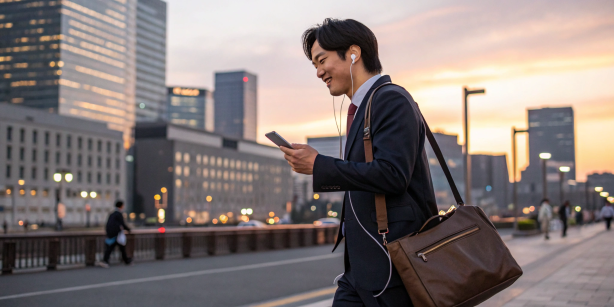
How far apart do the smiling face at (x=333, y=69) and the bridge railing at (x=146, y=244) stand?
1410 centimetres

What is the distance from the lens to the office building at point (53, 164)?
90.4 meters

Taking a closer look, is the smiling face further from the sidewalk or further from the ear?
the sidewalk

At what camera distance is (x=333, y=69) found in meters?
2.33

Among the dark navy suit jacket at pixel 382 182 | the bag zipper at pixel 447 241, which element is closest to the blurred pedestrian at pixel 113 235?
the dark navy suit jacket at pixel 382 182

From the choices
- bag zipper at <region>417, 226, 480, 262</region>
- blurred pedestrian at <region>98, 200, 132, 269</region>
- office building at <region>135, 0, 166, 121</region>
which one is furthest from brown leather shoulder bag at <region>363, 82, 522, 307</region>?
office building at <region>135, 0, 166, 121</region>

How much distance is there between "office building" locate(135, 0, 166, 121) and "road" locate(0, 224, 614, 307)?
6215 inches

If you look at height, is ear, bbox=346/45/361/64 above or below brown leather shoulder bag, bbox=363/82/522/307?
above

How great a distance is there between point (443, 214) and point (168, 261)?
17153mm

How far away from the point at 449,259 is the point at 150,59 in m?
185

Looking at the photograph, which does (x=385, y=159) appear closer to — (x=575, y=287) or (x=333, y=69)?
(x=333, y=69)

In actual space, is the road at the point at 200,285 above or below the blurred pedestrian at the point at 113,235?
below

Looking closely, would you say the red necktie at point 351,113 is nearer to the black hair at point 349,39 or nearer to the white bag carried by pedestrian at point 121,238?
the black hair at point 349,39

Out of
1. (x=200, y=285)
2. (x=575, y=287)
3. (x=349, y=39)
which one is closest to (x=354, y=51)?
(x=349, y=39)

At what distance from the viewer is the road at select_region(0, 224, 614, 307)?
9531 mm
